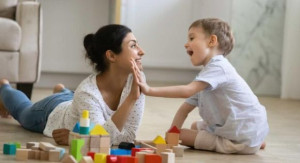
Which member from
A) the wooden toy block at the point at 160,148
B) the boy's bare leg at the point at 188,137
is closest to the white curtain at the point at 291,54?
the boy's bare leg at the point at 188,137

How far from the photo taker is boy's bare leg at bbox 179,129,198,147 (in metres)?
2.07

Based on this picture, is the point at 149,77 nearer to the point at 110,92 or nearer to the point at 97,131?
the point at 110,92

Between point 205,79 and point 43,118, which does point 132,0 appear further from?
point 205,79

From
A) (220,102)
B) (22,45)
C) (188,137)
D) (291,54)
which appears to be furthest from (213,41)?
(291,54)

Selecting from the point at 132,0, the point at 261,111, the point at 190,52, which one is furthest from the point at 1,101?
the point at 132,0

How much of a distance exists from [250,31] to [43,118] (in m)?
2.09

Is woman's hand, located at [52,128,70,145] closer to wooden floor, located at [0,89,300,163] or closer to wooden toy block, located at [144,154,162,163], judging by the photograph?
wooden floor, located at [0,89,300,163]

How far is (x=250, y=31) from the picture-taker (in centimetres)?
409

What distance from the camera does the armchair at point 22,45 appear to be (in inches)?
118

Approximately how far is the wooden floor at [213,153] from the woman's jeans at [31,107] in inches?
1.4

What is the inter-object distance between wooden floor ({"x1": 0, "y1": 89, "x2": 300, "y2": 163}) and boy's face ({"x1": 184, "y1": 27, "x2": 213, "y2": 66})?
0.94 feet

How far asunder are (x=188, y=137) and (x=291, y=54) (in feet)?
6.57

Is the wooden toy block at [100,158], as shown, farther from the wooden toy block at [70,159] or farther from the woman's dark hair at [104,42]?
the woman's dark hair at [104,42]

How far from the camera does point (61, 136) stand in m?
1.99
